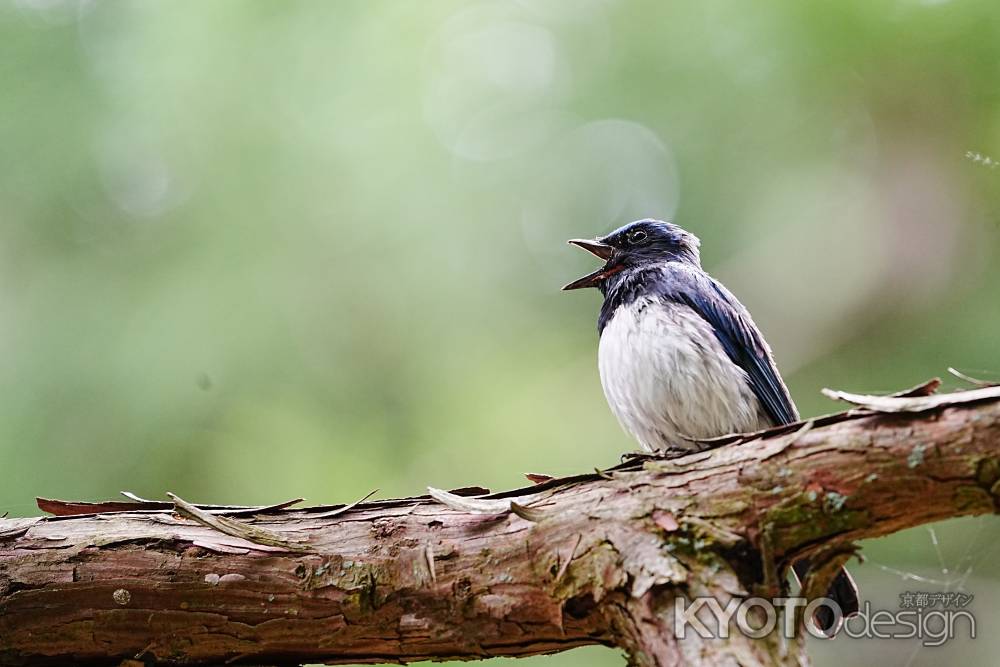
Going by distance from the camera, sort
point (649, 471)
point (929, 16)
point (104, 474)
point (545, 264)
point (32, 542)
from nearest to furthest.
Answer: point (649, 471) < point (32, 542) < point (104, 474) < point (929, 16) < point (545, 264)

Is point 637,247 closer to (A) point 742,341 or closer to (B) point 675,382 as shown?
(A) point 742,341

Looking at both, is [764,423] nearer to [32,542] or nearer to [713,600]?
[713,600]

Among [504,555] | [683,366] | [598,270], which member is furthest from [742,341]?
[504,555]

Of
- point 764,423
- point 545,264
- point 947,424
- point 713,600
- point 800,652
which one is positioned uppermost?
point 545,264

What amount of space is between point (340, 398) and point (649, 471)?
2.89 m

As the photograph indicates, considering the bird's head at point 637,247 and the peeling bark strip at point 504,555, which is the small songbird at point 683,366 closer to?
the bird's head at point 637,247

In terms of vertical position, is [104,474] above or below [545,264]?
below

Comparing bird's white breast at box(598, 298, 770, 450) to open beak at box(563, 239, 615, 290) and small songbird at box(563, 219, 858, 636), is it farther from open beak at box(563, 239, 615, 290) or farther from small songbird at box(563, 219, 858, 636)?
open beak at box(563, 239, 615, 290)

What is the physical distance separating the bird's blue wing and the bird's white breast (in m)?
0.06

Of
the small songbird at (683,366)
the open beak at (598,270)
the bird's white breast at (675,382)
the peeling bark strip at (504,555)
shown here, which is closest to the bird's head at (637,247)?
the open beak at (598,270)

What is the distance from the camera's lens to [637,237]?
4.46 metres

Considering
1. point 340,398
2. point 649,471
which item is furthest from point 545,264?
point 649,471

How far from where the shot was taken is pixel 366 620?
246 cm

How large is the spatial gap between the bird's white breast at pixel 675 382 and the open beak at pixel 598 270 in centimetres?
51
